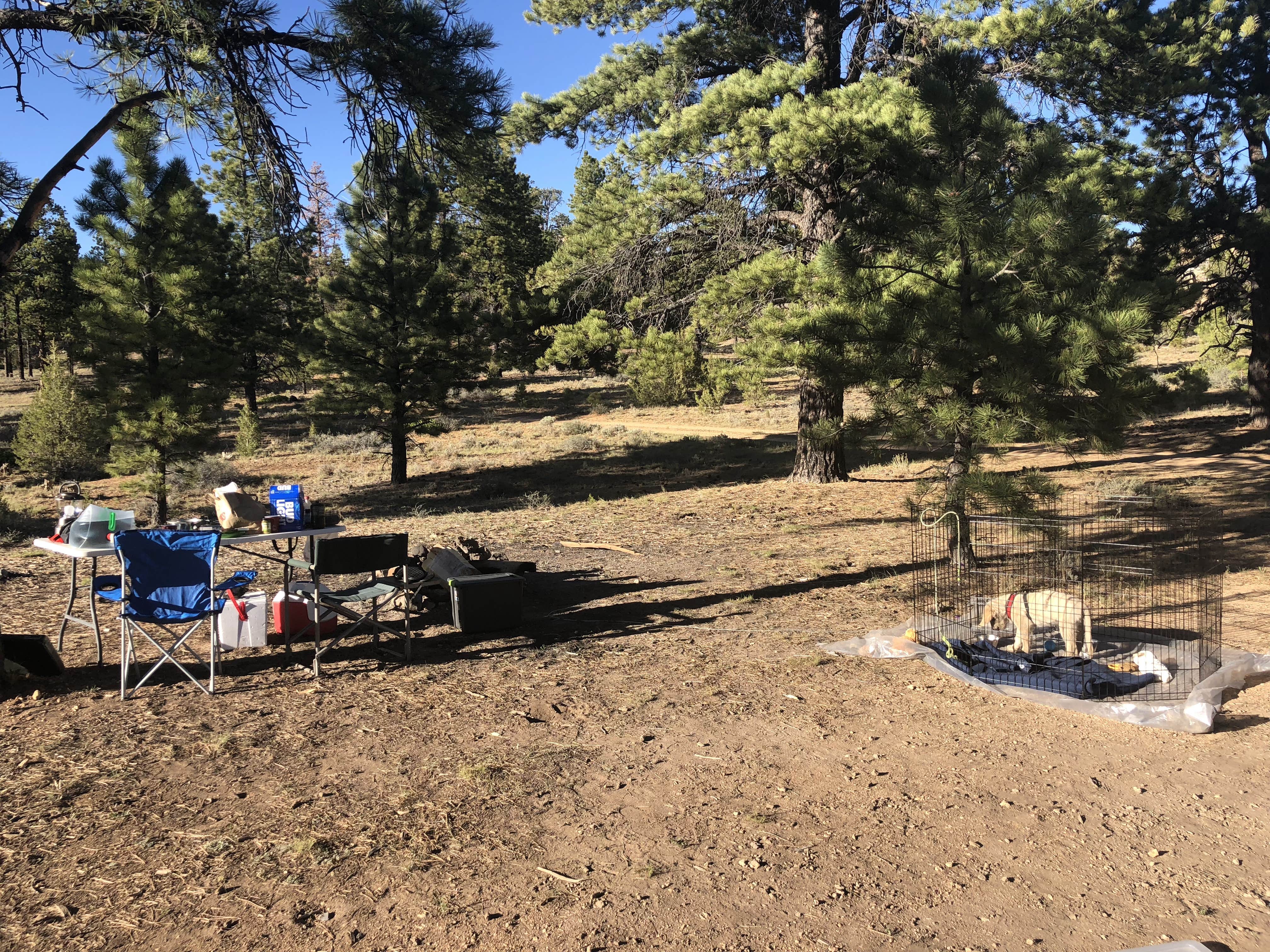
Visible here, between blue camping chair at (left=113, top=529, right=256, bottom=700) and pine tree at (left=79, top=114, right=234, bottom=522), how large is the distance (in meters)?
12.3

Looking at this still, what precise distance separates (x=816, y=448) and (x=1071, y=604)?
7.35 metres

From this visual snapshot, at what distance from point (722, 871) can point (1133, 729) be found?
2.59m

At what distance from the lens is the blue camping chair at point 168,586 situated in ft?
16.3

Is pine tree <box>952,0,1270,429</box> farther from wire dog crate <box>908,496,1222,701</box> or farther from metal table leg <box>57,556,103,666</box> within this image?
metal table leg <box>57,556,103,666</box>

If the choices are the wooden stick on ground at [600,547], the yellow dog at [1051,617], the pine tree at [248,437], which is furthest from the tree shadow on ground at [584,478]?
the yellow dog at [1051,617]

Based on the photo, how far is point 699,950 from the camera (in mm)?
2773

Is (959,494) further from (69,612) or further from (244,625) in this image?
(69,612)

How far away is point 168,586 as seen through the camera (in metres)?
5.08

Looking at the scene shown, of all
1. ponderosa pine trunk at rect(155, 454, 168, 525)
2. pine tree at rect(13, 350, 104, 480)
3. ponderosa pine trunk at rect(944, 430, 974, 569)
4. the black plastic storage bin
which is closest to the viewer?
the black plastic storage bin

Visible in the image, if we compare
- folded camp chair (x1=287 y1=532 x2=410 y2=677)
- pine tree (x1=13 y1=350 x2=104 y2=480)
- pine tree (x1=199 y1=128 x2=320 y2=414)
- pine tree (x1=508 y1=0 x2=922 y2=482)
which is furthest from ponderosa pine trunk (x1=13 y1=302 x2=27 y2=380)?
folded camp chair (x1=287 y1=532 x2=410 y2=677)

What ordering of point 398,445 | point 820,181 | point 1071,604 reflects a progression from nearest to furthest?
point 1071,604, point 820,181, point 398,445

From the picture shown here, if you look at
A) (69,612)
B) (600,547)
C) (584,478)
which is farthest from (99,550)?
(584,478)

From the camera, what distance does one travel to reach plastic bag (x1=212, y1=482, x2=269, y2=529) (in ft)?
19.0

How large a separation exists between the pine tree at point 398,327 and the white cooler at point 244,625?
14287 millimetres
